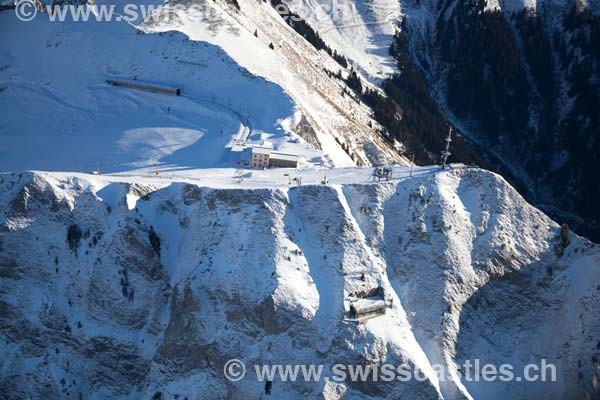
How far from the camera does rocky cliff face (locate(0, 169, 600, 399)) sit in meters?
48.3

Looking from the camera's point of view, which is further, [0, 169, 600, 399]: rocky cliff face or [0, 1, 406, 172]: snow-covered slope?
[0, 1, 406, 172]: snow-covered slope

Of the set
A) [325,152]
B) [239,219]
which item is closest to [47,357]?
[239,219]

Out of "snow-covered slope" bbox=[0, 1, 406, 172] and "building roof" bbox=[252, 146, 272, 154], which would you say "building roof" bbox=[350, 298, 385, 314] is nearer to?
"snow-covered slope" bbox=[0, 1, 406, 172]

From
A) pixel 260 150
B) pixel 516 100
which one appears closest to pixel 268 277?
pixel 260 150

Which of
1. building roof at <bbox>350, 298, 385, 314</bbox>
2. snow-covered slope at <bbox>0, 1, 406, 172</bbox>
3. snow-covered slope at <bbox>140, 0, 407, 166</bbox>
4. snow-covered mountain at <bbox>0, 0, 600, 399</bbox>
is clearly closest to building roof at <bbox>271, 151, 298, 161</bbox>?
snow-covered mountain at <bbox>0, 0, 600, 399</bbox>

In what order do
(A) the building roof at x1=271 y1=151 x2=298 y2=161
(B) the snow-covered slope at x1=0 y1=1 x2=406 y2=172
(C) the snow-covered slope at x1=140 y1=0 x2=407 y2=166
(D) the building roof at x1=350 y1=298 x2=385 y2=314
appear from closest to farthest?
1. (D) the building roof at x1=350 y1=298 x2=385 y2=314
2. (A) the building roof at x1=271 y1=151 x2=298 y2=161
3. (B) the snow-covered slope at x1=0 y1=1 x2=406 y2=172
4. (C) the snow-covered slope at x1=140 y1=0 x2=407 y2=166

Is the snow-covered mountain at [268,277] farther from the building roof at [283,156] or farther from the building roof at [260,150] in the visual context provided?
the building roof at [260,150]

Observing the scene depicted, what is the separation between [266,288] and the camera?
48.6m

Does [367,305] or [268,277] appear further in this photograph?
[367,305]

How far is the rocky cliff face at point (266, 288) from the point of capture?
4834 cm

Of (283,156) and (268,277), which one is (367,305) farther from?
(283,156)

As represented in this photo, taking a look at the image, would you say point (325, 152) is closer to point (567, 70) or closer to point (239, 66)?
point (239, 66)

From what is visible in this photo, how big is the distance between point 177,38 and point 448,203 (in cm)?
5129

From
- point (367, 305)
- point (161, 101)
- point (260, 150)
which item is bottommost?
point (367, 305)
